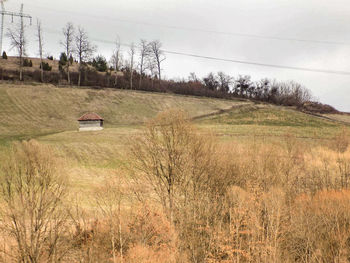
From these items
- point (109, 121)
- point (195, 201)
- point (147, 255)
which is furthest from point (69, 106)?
point (147, 255)

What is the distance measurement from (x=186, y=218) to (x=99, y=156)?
66.6 feet

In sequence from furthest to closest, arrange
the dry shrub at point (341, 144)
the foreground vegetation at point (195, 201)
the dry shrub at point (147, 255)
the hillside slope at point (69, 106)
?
the hillside slope at point (69, 106)
the dry shrub at point (341, 144)
the foreground vegetation at point (195, 201)
the dry shrub at point (147, 255)

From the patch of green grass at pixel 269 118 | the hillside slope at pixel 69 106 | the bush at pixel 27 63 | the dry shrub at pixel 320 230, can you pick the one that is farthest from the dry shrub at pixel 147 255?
the bush at pixel 27 63

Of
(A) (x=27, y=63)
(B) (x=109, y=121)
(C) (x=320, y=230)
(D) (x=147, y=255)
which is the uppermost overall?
(A) (x=27, y=63)

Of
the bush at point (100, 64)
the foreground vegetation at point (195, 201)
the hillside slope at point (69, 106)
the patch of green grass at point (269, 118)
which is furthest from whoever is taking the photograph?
the bush at point (100, 64)

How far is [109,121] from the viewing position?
52094 millimetres

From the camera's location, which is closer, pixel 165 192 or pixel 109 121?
pixel 165 192

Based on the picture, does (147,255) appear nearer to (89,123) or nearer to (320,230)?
(320,230)

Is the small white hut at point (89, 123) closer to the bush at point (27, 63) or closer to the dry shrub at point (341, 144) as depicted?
the dry shrub at point (341, 144)

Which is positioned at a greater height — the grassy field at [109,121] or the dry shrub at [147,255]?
the grassy field at [109,121]

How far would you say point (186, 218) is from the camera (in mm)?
17203

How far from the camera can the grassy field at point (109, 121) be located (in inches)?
1359

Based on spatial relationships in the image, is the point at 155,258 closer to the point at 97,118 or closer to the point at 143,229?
the point at 143,229

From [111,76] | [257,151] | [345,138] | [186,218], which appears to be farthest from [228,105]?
[186,218]
